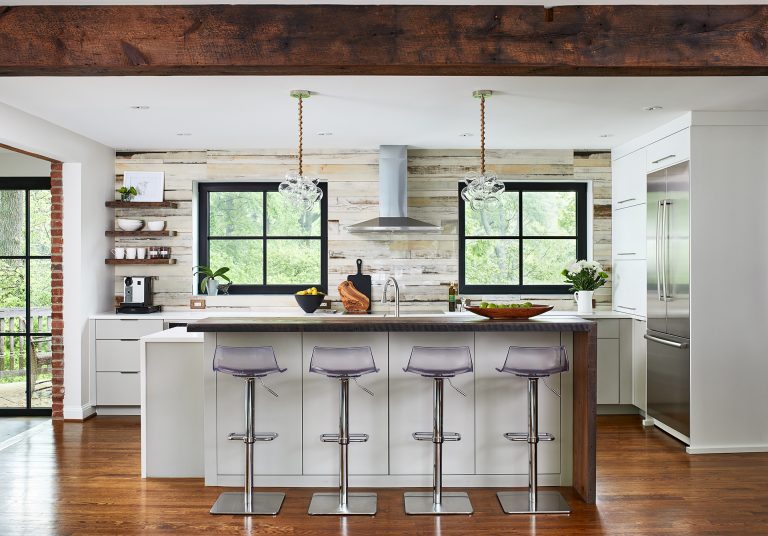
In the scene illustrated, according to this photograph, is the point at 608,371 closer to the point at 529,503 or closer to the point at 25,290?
the point at 529,503

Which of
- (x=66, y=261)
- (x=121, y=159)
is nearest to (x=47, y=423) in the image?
(x=66, y=261)

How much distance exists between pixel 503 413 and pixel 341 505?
3.84 ft

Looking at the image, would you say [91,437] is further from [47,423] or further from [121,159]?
[121,159]

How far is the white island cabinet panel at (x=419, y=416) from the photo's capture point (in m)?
4.18

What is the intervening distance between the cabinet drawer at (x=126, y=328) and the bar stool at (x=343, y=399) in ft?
9.24

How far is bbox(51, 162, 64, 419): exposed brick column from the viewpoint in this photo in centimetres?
593

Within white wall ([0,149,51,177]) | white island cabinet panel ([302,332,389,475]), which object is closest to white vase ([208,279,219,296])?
white wall ([0,149,51,177])

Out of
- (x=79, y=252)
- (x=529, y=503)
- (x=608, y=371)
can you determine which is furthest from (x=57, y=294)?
(x=608, y=371)

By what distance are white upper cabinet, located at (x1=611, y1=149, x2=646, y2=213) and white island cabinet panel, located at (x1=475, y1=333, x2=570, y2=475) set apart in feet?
7.93

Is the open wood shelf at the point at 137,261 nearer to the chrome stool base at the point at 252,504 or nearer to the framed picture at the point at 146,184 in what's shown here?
the framed picture at the point at 146,184

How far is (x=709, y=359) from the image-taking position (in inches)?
195

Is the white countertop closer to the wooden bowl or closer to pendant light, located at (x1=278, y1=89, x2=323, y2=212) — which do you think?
pendant light, located at (x1=278, y1=89, x2=323, y2=212)

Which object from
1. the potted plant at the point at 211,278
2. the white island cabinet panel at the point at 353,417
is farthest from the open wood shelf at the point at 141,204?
the white island cabinet panel at the point at 353,417

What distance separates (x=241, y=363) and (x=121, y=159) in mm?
3744
